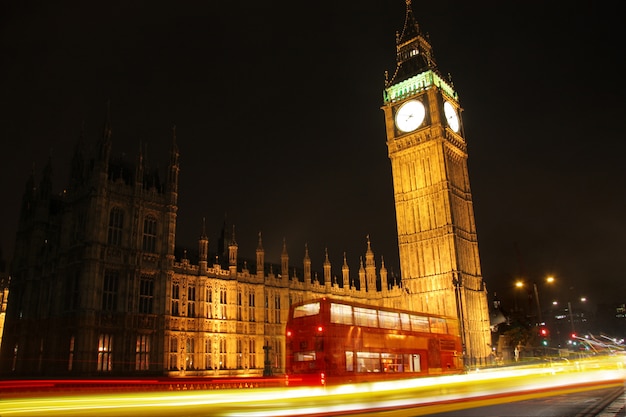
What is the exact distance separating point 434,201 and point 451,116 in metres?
13.9

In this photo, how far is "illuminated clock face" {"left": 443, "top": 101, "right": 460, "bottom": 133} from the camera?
66.2 meters

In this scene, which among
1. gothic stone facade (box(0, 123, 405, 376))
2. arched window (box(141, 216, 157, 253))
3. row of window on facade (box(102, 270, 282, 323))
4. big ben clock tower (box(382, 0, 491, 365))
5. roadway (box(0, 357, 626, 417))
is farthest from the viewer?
big ben clock tower (box(382, 0, 491, 365))

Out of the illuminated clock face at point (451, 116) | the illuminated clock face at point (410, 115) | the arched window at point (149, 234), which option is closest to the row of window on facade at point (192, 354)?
the arched window at point (149, 234)

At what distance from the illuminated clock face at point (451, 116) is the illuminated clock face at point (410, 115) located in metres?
3.29

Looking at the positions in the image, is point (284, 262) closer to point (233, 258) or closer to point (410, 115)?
point (233, 258)

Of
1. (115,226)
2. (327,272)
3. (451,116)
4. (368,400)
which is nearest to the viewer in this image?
(368,400)

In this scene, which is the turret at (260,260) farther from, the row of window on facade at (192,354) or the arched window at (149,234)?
the arched window at (149,234)

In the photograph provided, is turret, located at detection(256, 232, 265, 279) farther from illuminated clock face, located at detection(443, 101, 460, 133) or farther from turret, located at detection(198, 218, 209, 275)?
illuminated clock face, located at detection(443, 101, 460, 133)

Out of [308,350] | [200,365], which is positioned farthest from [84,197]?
[308,350]

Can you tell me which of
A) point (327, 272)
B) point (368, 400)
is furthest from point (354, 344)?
point (327, 272)

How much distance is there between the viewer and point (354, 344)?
22.8m

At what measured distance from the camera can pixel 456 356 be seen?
99.1ft

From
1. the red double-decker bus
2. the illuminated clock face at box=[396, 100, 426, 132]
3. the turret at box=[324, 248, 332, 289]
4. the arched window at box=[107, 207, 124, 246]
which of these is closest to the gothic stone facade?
the arched window at box=[107, 207, 124, 246]

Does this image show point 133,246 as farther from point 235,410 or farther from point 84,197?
point 235,410
